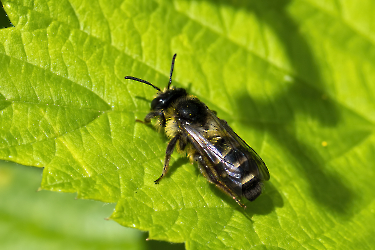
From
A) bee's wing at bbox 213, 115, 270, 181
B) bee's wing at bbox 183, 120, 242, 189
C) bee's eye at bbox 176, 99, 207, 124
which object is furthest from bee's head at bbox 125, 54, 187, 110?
bee's wing at bbox 213, 115, 270, 181

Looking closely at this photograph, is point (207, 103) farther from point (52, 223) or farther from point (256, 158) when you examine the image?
point (52, 223)

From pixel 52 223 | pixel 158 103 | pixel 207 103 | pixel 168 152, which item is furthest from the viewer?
pixel 52 223

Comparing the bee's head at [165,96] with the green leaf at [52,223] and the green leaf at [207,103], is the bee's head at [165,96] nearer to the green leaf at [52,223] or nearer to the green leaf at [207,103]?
the green leaf at [207,103]

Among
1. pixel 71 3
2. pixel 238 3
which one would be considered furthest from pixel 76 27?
pixel 238 3

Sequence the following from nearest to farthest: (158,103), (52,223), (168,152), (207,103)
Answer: (168,152)
(158,103)
(207,103)
(52,223)

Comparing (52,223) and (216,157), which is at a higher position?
(216,157)

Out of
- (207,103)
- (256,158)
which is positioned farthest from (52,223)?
(256,158)

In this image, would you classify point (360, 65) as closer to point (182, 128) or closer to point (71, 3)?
point (182, 128)
